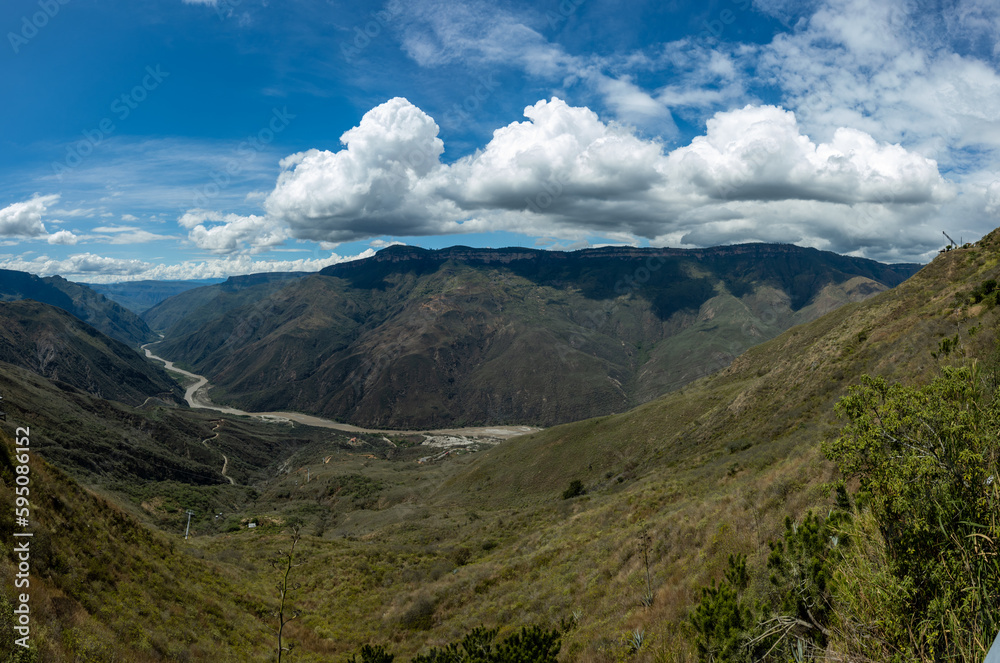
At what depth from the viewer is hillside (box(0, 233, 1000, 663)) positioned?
614 inches

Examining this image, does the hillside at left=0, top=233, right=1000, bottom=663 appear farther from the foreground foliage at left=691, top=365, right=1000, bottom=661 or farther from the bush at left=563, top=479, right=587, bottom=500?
the bush at left=563, top=479, right=587, bottom=500

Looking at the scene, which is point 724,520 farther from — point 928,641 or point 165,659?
point 165,659

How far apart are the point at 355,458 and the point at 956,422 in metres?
142

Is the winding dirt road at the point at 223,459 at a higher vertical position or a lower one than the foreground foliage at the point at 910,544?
lower

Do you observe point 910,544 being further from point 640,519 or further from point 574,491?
point 574,491

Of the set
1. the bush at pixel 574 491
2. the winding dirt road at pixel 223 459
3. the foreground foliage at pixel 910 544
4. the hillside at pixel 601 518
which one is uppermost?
the foreground foliage at pixel 910 544

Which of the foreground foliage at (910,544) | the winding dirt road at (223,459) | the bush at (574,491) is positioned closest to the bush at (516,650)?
the foreground foliage at (910,544)

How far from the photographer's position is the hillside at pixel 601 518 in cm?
1560

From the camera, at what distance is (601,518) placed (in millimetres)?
31438

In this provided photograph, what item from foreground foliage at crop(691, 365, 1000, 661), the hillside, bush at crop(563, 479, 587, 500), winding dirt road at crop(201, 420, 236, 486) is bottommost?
winding dirt road at crop(201, 420, 236, 486)

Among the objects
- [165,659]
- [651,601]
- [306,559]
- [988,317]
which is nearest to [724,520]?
[651,601]

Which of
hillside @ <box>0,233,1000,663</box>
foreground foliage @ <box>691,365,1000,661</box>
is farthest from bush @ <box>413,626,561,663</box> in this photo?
foreground foliage @ <box>691,365,1000,661</box>

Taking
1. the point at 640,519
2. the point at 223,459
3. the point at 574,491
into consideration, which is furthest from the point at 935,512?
the point at 223,459

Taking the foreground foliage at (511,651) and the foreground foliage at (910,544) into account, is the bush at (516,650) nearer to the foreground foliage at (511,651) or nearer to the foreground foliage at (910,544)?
the foreground foliage at (511,651)
